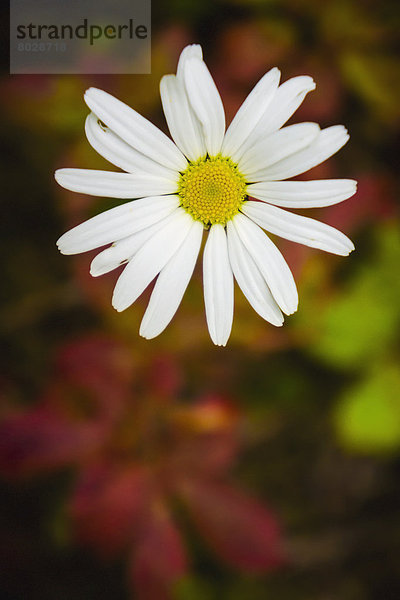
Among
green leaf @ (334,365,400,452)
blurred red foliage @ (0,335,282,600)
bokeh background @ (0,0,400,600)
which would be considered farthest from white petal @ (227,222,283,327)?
green leaf @ (334,365,400,452)

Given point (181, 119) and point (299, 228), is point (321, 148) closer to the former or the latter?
point (299, 228)

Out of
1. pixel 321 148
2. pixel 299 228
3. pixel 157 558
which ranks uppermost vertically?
pixel 321 148

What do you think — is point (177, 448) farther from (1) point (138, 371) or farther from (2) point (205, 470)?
(1) point (138, 371)

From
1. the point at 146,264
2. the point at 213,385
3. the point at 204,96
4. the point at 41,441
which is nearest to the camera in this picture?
the point at 204,96

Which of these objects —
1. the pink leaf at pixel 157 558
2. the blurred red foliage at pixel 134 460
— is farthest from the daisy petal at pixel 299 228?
the pink leaf at pixel 157 558


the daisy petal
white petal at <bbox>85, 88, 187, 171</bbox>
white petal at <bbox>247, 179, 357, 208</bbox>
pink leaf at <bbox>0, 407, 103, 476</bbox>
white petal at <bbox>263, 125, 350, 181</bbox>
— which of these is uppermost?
white petal at <bbox>85, 88, 187, 171</bbox>

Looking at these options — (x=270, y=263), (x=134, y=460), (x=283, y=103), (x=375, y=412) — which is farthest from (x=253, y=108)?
(x=375, y=412)

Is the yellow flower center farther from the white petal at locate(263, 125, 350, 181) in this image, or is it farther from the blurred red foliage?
the blurred red foliage

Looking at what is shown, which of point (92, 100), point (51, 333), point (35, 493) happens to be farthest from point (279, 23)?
point (35, 493)

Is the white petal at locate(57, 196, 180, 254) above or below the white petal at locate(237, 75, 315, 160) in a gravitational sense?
below
